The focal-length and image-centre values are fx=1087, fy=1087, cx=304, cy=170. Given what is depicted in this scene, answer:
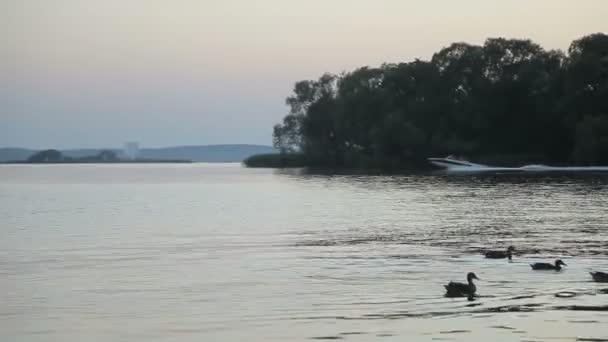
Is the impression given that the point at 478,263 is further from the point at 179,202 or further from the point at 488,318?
the point at 179,202

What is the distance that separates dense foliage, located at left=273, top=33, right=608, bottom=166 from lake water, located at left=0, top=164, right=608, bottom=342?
78542 millimetres

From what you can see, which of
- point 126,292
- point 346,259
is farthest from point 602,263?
point 126,292

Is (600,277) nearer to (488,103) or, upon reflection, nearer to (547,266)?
(547,266)

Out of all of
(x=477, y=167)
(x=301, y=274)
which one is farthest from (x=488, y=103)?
(x=301, y=274)

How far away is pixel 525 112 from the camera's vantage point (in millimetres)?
146875

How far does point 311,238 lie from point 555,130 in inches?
4255

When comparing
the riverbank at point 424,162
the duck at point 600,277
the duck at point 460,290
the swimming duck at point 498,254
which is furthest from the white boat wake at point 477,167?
the duck at point 460,290

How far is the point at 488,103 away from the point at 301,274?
119368mm

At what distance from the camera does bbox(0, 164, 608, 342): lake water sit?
70.9 ft

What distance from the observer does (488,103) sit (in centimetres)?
14638

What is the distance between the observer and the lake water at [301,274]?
21625mm

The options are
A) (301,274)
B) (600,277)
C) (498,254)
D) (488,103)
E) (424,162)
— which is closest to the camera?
(600,277)

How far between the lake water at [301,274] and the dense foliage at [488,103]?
258ft

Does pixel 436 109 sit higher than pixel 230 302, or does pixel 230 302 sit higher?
pixel 436 109
